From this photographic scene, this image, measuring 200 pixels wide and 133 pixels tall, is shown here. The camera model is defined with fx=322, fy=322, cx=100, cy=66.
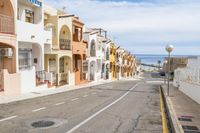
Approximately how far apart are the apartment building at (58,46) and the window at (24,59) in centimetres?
291

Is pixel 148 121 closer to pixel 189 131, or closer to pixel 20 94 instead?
pixel 189 131

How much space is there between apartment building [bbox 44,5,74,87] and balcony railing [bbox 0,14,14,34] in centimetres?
869

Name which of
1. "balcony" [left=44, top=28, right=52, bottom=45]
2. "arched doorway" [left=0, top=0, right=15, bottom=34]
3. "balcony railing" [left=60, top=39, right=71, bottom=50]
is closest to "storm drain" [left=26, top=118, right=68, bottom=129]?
"arched doorway" [left=0, top=0, right=15, bottom=34]

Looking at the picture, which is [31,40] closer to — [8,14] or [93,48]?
[8,14]

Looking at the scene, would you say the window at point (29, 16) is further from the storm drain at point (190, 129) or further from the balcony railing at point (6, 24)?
the storm drain at point (190, 129)

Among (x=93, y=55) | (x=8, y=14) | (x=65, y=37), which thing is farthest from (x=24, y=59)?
(x=93, y=55)

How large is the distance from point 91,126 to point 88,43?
41.5m

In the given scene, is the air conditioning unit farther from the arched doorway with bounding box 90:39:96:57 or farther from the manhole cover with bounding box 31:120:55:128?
the arched doorway with bounding box 90:39:96:57

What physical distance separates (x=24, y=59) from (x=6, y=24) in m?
6.75

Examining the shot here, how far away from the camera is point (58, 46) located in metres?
37.0

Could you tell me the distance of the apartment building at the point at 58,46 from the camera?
35.4m

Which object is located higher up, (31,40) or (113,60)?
(31,40)

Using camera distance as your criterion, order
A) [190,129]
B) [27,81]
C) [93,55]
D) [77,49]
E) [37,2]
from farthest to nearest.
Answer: [93,55]
[77,49]
[37,2]
[27,81]
[190,129]

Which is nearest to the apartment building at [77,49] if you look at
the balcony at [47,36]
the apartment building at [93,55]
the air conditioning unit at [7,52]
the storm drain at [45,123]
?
the apartment building at [93,55]
